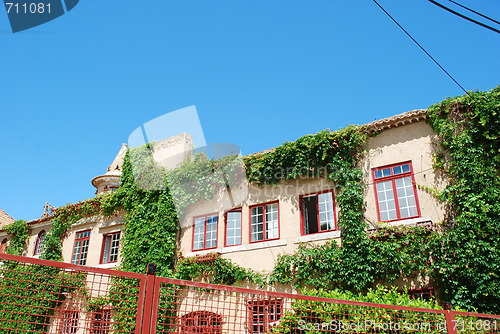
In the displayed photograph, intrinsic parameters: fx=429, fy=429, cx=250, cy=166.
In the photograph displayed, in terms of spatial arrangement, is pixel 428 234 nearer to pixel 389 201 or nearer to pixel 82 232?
pixel 389 201

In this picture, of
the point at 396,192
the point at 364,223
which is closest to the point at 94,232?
the point at 364,223

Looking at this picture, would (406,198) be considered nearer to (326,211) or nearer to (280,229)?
(326,211)

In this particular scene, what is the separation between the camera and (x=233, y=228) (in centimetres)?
1639

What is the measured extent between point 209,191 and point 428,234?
840 centimetres

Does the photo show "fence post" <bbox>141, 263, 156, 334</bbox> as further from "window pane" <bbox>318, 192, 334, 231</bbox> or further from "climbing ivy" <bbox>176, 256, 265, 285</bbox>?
"climbing ivy" <bbox>176, 256, 265, 285</bbox>

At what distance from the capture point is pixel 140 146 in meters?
19.9

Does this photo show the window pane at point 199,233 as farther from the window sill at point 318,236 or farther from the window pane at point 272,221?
the window sill at point 318,236

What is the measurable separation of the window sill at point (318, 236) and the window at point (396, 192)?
4.99 feet

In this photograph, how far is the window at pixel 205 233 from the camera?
1673 centimetres

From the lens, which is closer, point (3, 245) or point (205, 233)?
point (205, 233)

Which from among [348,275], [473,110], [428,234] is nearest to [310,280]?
[348,275]

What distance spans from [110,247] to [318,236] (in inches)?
423

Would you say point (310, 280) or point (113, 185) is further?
point (113, 185)

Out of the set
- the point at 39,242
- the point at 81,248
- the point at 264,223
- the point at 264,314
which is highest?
the point at 39,242
